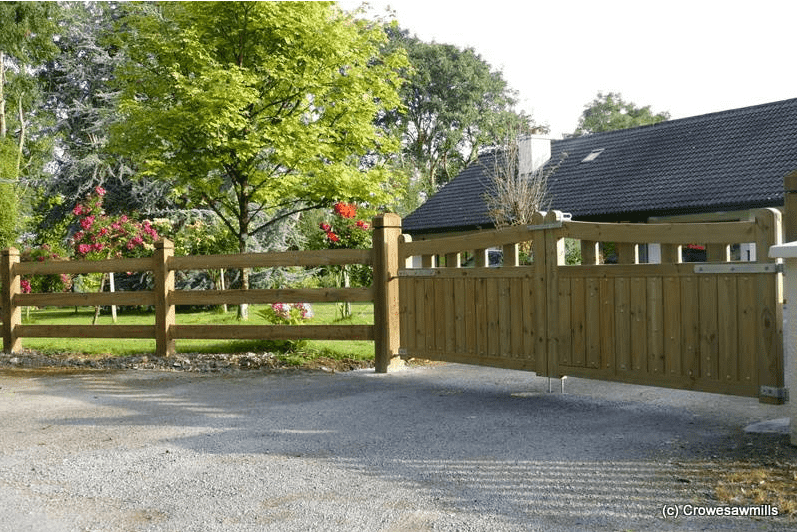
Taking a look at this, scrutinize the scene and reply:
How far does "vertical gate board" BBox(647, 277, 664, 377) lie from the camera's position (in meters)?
5.70

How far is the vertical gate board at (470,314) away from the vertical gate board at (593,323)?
127cm

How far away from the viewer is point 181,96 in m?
12.6

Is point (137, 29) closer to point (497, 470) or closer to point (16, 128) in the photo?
point (497, 470)

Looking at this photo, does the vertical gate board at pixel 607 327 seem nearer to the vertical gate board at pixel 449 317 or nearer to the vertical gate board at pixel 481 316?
the vertical gate board at pixel 481 316

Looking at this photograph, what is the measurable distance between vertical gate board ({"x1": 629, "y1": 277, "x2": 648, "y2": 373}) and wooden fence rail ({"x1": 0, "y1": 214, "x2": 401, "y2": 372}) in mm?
2866

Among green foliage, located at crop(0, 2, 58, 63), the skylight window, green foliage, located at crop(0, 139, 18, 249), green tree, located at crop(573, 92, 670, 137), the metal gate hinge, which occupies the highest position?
green tree, located at crop(573, 92, 670, 137)

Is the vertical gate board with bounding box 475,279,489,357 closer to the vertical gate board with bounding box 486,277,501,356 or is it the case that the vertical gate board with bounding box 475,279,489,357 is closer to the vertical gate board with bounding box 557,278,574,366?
the vertical gate board with bounding box 486,277,501,356

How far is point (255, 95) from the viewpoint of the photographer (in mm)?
12469

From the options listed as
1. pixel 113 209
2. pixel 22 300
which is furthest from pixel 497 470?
pixel 113 209

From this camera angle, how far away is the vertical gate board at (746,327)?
516 cm

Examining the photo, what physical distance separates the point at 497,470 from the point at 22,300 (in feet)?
29.4

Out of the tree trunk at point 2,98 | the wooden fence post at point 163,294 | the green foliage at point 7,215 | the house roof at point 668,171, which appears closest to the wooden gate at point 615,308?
the wooden fence post at point 163,294

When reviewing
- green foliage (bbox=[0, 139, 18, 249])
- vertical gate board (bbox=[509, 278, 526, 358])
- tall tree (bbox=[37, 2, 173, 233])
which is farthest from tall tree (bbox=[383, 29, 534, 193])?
vertical gate board (bbox=[509, 278, 526, 358])

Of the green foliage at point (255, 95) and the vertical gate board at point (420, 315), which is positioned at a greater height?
the green foliage at point (255, 95)
